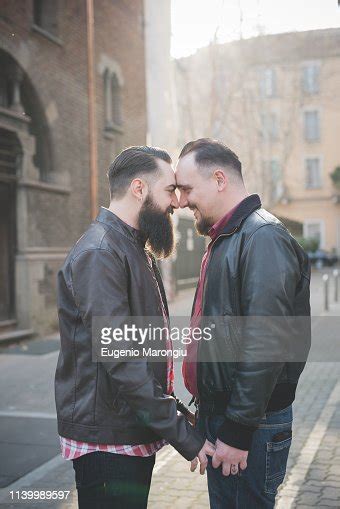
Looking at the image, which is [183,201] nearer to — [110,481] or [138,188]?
[138,188]

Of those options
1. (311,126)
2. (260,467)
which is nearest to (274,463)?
(260,467)

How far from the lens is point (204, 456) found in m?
2.50

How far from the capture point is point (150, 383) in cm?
235

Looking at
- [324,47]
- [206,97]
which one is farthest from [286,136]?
[324,47]

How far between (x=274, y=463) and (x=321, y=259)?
128ft

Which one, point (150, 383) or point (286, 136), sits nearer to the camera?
point (150, 383)

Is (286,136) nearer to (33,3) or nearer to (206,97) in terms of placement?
(206,97)

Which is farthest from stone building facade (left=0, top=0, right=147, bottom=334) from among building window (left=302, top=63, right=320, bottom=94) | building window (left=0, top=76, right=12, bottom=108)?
building window (left=302, top=63, right=320, bottom=94)

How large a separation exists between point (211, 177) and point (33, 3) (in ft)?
39.1

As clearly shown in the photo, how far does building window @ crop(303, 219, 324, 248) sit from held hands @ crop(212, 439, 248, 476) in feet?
147

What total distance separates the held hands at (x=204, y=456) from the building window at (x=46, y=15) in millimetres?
12495

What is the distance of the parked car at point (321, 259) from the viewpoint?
132ft

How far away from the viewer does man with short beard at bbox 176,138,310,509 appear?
7.79 feet

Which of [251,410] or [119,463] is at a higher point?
[251,410]
